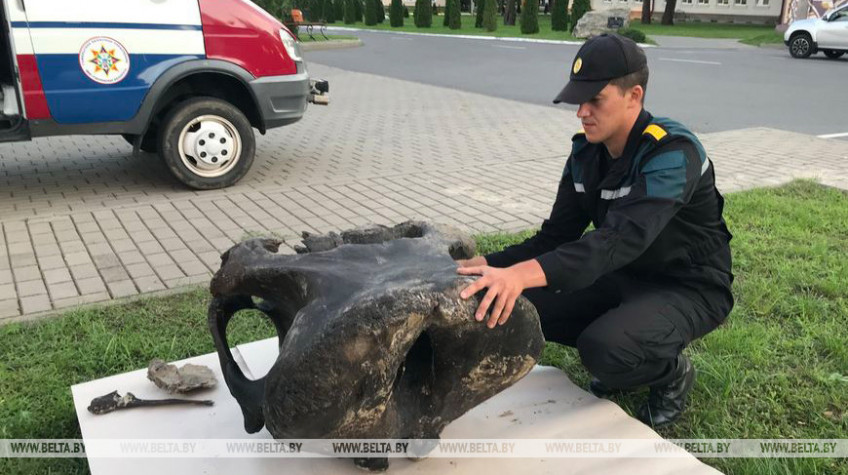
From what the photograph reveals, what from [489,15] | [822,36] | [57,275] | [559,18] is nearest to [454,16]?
[489,15]

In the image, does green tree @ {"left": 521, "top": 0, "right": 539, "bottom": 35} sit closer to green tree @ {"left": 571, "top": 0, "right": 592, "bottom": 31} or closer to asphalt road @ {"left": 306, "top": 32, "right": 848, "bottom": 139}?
green tree @ {"left": 571, "top": 0, "right": 592, "bottom": 31}

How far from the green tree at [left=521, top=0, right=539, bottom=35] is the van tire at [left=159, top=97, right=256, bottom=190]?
93.9ft

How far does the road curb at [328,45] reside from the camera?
Answer: 76.1 ft

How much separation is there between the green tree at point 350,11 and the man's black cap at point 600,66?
4519cm

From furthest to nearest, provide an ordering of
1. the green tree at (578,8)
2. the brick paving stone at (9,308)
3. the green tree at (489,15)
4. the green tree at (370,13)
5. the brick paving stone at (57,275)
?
the green tree at (370,13)
the green tree at (489,15)
the green tree at (578,8)
the brick paving stone at (57,275)
the brick paving stone at (9,308)

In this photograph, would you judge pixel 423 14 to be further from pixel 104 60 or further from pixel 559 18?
pixel 104 60

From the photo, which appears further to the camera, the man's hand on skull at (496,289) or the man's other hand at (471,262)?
the man's other hand at (471,262)

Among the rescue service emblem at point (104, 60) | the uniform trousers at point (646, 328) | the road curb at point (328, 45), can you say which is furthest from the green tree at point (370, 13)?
the uniform trousers at point (646, 328)

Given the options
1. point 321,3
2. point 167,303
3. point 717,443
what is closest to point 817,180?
point 717,443

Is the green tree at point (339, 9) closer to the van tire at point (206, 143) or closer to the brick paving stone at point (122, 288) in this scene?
the van tire at point (206, 143)

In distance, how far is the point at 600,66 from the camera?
2543mm

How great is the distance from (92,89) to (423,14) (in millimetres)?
35698

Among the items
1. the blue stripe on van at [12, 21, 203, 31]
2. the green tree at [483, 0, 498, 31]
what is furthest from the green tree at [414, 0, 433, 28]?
the blue stripe on van at [12, 21, 203, 31]

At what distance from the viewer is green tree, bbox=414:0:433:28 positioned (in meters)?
39.3
